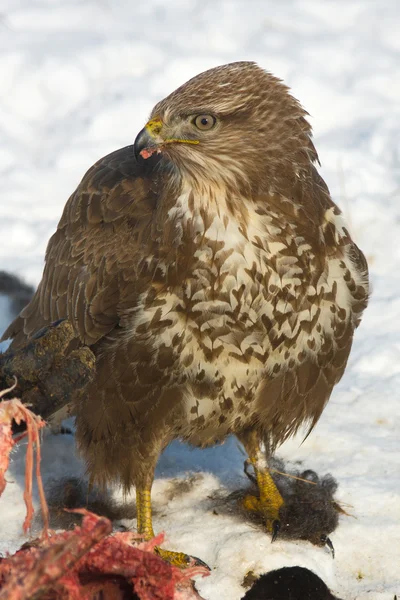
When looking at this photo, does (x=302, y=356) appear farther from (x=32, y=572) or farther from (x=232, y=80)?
(x=32, y=572)

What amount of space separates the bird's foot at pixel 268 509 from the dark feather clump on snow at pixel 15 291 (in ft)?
6.95

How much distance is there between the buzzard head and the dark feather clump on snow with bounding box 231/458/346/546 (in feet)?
4.96

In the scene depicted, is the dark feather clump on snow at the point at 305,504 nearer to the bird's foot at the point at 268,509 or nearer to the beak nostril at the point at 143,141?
the bird's foot at the point at 268,509

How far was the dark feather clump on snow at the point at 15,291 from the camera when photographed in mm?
5832

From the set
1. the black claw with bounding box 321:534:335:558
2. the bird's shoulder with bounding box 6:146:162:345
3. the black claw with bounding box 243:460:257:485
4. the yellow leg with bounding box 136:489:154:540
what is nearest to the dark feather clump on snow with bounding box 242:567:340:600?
the black claw with bounding box 321:534:335:558

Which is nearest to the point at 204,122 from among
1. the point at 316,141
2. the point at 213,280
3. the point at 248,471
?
the point at 213,280

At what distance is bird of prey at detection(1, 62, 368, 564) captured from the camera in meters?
3.50

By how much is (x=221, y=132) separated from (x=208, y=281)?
0.55 m

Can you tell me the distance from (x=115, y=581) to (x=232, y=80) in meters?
1.97

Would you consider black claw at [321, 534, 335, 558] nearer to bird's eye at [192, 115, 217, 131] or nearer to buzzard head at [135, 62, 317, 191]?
buzzard head at [135, 62, 317, 191]

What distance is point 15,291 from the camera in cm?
595

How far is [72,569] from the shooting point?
2.09 metres

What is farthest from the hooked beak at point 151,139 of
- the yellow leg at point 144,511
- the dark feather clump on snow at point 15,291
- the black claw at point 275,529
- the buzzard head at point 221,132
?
the dark feather clump on snow at point 15,291

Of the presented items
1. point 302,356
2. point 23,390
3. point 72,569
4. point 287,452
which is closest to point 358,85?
point 287,452
